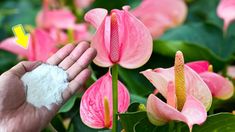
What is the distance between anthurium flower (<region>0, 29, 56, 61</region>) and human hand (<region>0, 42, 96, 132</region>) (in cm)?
28

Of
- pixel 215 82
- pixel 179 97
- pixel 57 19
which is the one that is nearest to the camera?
pixel 179 97

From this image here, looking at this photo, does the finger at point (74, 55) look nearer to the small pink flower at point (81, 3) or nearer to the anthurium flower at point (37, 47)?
the anthurium flower at point (37, 47)

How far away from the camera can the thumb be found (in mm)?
690

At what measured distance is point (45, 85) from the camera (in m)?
0.71

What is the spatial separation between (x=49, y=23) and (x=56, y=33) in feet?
0.18

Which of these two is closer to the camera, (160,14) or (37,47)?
(37,47)

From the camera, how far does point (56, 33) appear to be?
4.18 feet

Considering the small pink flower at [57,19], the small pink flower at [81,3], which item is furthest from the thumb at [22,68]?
the small pink flower at [81,3]

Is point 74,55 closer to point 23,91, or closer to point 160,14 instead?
point 23,91

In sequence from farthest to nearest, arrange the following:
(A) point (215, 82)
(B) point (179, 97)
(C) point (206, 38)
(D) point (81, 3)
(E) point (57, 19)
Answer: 1. (D) point (81, 3)
2. (E) point (57, 19)
3. (C) point (206, 38)
4. (A) point (215, 82)
5. (B) point (179, 97)

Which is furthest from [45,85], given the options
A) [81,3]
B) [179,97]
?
[81,3]

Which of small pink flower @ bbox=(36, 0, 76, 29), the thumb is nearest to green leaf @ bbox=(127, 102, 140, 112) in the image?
the thumb

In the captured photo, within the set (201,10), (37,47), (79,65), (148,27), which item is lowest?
(201,10)

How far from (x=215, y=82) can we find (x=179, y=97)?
13cm
